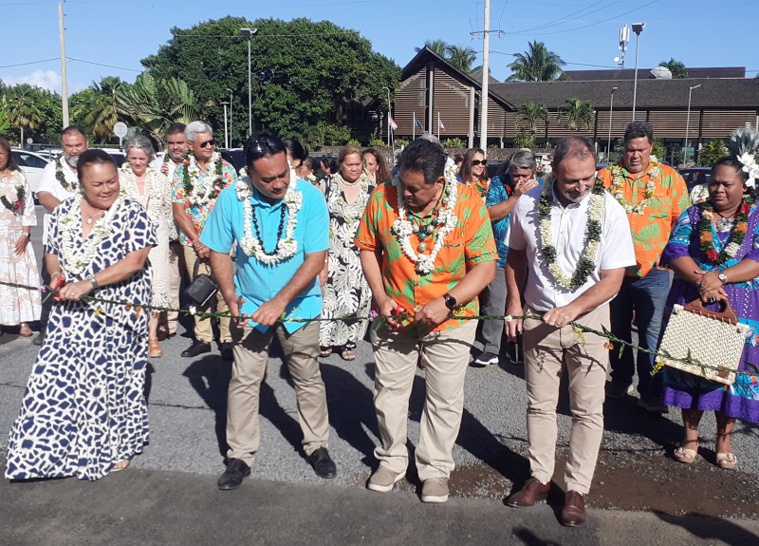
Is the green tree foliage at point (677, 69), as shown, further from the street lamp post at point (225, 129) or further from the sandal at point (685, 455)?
the sandal at point (685, 455)

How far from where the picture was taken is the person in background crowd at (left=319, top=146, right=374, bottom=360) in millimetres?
6922

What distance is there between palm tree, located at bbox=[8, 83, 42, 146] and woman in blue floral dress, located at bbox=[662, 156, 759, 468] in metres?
71.1

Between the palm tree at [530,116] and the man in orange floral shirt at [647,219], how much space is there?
49769mm

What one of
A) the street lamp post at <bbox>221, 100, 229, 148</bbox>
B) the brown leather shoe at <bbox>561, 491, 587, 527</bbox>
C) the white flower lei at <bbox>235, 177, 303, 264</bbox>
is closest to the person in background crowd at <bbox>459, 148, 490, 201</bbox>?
the white flower lei at <bbox>235, 177, 303, 264</bbox>

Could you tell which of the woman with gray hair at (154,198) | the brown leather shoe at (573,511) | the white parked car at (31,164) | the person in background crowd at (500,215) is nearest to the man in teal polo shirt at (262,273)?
the brown leather shoe at (573,511)

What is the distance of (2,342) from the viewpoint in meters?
7.37

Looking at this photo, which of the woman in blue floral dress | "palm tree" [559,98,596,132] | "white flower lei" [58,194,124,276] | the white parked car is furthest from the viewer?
"palm tree" [559,98,596,132]

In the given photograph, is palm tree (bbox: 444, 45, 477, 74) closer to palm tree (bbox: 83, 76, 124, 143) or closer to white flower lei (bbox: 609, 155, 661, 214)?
palm tree (bbox: 83, 76, 124, 143)

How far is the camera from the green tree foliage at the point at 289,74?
193 feet

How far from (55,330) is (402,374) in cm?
218

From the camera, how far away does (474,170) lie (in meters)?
7.20

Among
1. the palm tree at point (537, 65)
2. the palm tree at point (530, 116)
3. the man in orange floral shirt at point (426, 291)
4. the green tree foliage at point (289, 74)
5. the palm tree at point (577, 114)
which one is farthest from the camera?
the palm tree at point (537, 65)

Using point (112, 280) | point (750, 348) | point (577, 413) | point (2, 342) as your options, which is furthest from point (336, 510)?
point (2, 342)

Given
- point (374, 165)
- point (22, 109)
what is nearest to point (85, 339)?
point (374, 165)
